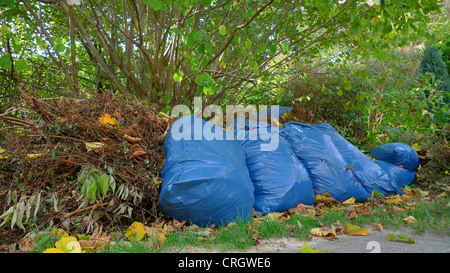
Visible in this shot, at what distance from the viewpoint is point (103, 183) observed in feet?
6.06

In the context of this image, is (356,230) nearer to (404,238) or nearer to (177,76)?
(404,238)

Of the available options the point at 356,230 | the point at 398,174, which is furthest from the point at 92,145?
the point at 398,174

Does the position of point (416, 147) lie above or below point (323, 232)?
above

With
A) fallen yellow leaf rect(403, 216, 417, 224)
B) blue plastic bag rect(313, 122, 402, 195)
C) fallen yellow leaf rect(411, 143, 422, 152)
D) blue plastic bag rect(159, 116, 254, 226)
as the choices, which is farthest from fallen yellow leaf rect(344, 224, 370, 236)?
fallen yellow leaf rect(411, 143, 422, 152)

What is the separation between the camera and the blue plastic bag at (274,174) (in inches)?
93.3

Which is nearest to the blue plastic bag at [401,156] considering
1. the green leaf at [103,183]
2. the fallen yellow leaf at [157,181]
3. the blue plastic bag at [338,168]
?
the blue plastic bag at [338,168]

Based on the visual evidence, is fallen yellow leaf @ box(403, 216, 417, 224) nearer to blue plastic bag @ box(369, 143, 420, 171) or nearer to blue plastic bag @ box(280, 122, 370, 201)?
blue plastic bag @ box(280, 122, 370, 201)

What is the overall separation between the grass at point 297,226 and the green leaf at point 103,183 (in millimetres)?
337

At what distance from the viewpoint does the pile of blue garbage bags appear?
6.47 ft

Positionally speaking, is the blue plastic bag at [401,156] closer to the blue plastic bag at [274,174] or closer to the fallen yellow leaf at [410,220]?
the blue plastic bag at [274,174]

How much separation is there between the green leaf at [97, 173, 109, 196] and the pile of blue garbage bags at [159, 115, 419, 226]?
0.32 meters

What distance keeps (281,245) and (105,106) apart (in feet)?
5.17

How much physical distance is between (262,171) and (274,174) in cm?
9
